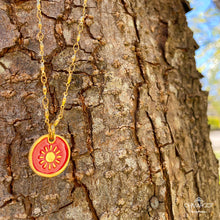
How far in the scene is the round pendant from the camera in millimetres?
897

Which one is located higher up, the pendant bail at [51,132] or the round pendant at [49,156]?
the pendant bail at [51,132]

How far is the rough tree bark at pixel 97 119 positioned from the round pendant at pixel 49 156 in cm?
4

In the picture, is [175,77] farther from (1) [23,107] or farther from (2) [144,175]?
(1) [23,107]

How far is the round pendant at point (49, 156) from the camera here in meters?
0.90

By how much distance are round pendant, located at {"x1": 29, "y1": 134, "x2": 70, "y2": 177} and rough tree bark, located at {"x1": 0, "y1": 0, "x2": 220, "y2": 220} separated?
35 mm

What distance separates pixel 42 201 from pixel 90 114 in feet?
1.31

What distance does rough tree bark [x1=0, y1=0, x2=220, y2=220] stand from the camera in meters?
0.92

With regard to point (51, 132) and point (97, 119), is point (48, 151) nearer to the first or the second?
point (51, 132)

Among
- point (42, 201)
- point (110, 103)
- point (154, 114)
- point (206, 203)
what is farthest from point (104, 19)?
point (206, 203)

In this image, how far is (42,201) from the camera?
90 cm

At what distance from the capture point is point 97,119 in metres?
1.01

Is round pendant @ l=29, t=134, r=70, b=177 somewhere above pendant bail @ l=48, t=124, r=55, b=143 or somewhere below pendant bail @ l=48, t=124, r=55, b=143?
below

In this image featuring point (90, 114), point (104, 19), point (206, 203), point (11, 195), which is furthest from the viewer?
point (206, 203)

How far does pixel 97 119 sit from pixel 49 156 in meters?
0.26
